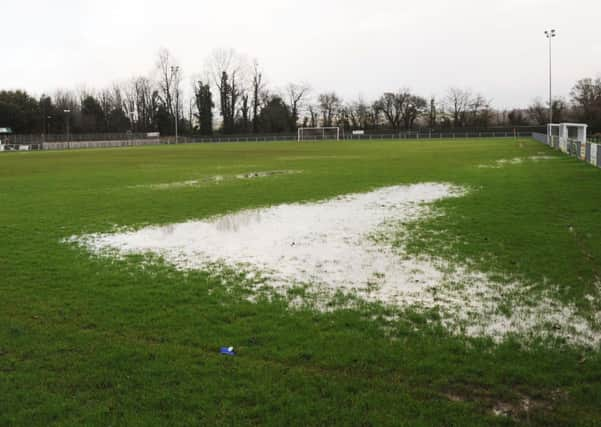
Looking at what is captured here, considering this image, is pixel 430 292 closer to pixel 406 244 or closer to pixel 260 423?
pixel 406 244

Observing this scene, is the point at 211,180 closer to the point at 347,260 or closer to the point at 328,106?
the point at 347,260

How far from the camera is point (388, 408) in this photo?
4332 millimetres

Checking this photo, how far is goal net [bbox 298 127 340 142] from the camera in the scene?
10262cm

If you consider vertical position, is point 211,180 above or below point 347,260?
above

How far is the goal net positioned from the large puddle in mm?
87542

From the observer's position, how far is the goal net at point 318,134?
337ft

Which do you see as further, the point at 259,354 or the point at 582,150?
the point at 582,150

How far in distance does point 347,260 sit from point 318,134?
101 metres

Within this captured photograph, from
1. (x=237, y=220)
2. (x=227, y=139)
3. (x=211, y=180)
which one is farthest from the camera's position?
(x=227, y=139)

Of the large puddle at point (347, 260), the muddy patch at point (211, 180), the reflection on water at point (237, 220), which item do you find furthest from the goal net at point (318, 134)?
the large puddle at point (347, 260)

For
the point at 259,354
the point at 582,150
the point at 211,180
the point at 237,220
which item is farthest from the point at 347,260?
the point at 582,150

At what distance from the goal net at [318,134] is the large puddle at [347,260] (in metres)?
87.5

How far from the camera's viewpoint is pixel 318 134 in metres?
109

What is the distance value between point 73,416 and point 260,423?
149 cm
